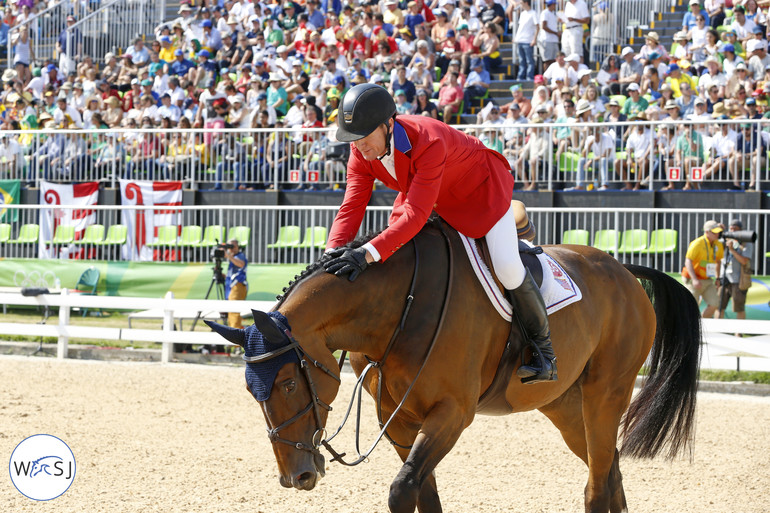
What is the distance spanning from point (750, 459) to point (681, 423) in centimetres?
168

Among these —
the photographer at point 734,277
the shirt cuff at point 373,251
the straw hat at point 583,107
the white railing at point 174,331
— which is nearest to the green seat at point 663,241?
the photographer at point 734,277

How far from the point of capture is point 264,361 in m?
4.22

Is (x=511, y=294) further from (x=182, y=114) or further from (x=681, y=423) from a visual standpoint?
(x=182, y=114)

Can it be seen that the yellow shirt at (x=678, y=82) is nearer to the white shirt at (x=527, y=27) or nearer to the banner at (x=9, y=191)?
the white shirt at (x=527, y=27)

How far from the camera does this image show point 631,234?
13.4 meters

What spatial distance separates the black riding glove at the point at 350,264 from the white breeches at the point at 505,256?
2.57 feet

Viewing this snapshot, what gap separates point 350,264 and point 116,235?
12.5 meters

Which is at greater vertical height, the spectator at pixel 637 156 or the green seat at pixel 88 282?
the spectator at pixel 637 156

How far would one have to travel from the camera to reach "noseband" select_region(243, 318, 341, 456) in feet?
13.8

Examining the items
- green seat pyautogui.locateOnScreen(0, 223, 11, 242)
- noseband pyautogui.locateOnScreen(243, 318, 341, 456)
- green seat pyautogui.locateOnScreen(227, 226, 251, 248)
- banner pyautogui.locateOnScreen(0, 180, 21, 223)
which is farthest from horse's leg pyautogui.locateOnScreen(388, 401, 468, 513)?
banner pyautogui.locateOnScreen(0, 180, 21, 223)

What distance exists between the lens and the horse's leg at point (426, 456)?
4.30m

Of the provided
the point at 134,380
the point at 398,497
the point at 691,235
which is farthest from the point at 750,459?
the point at 134,380

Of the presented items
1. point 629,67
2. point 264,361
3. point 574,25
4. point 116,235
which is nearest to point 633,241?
point 629,67

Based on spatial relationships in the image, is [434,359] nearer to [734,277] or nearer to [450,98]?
[734,277]
